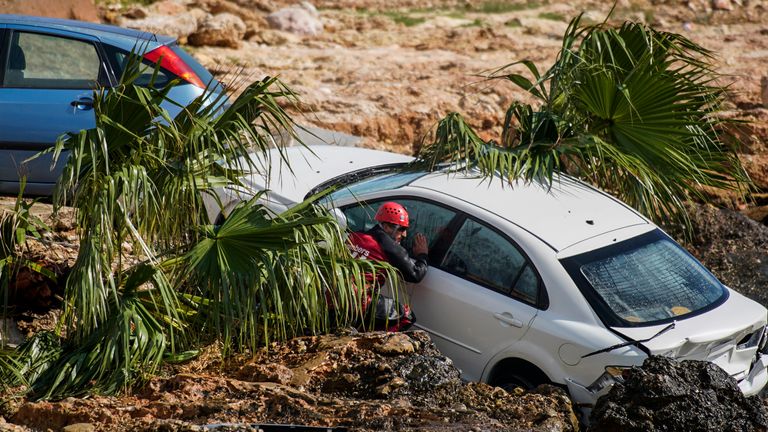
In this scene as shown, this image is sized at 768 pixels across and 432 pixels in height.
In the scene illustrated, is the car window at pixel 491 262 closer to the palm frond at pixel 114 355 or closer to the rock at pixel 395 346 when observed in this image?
the rock at pixel 395 346

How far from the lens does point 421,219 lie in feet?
20.4

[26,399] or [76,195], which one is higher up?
[76,195]

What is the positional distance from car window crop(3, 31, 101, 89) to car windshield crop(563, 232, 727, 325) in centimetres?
432

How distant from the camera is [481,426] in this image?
465 centimetres

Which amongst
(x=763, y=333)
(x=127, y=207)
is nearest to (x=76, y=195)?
(x=127, y=207)

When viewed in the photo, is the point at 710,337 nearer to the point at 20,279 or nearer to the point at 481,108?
the point at 20,279

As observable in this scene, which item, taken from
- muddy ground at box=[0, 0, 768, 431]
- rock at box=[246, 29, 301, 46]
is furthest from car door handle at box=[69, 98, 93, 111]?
rock at box=[246, 29, 301, 46]

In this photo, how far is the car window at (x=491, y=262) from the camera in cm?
574

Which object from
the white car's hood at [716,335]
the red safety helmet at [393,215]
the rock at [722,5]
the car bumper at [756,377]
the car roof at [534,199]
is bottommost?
the car bumper at [756,377]

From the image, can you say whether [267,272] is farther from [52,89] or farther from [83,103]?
[52,89]

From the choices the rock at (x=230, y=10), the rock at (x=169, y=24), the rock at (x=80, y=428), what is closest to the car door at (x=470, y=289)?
the rock at (x=80, y=428)

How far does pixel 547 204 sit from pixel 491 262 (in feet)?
2.15

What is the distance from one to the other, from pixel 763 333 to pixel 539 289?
1532 millimetres

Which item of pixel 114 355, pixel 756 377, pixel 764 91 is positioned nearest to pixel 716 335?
pixel 756 377
